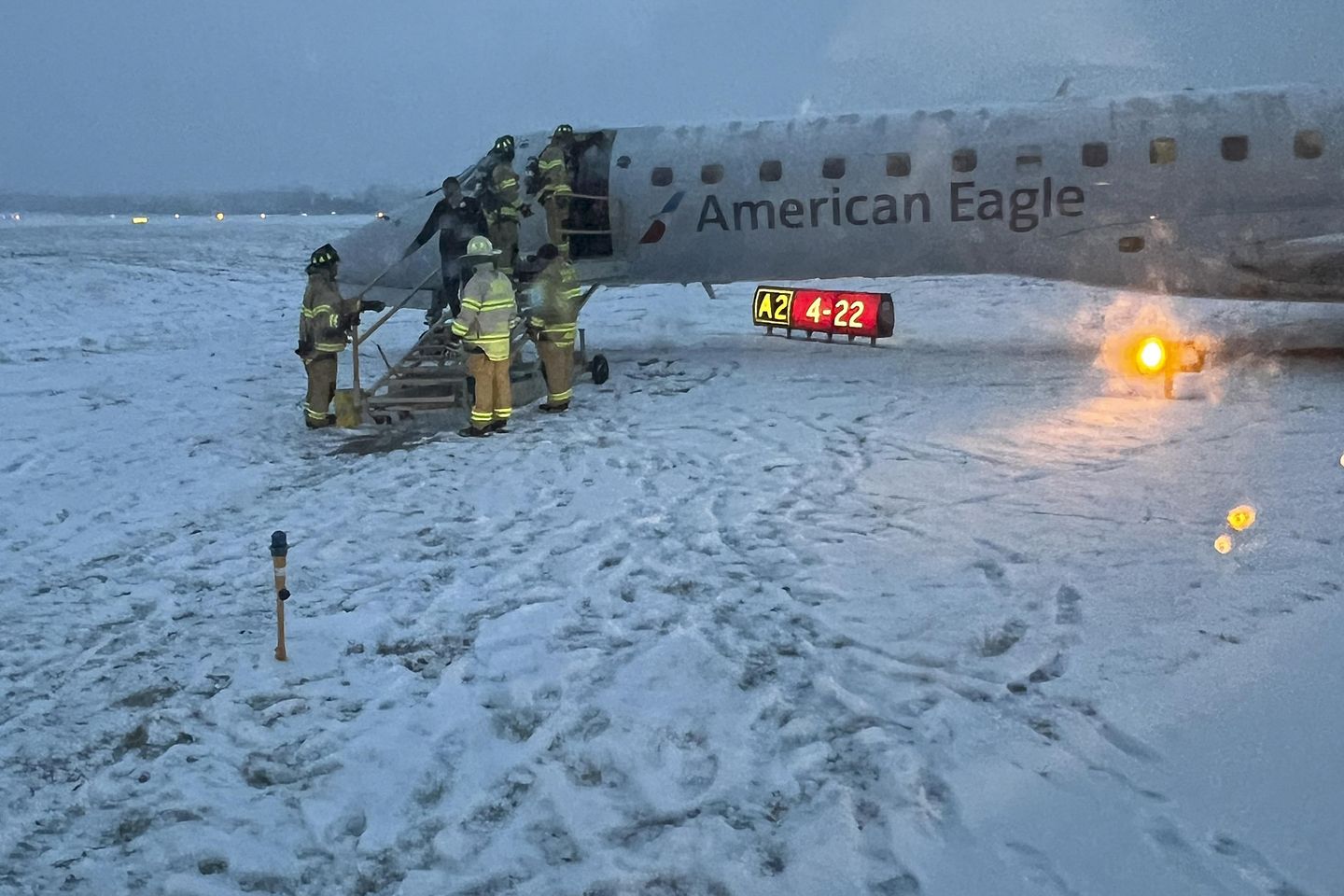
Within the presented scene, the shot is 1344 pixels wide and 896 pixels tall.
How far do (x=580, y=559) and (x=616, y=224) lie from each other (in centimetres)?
1004

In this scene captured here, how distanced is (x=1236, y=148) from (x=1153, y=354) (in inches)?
161

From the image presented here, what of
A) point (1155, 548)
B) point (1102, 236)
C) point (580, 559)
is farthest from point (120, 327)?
point (1155, 548)

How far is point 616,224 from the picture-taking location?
16.8m

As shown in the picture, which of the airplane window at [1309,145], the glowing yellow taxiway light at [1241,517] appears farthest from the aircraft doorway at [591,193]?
the glowing yellow taxiway light at [1241,517]

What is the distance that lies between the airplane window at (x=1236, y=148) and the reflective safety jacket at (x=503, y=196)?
35.3 ft

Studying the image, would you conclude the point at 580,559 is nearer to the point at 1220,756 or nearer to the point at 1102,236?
the point at 1220,756

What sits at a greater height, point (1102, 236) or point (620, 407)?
point (1102, 236)

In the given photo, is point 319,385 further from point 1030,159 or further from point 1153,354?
point 1030,159

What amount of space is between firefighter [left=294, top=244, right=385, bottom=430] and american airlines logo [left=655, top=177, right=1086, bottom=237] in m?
5.79

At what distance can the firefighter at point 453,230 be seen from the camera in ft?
47.3

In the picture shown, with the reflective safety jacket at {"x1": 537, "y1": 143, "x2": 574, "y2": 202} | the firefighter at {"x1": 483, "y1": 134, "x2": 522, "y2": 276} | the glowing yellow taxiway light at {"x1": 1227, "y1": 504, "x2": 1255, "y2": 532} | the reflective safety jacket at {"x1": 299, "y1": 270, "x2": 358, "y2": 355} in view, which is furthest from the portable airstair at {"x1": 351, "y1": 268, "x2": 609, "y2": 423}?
Answer: the glowing yellow taxiway light at {"x1": 1227, "y1": 504, "x2": 1255, "y2": 532}

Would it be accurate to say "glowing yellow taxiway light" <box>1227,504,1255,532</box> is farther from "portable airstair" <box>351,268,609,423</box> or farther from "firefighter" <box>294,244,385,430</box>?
"firefighter" <box>294,244,385,430</box>

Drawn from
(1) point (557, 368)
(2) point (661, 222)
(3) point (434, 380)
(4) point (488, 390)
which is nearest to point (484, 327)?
(4) point (488, 390)

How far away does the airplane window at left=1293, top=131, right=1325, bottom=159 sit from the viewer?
14234mm
